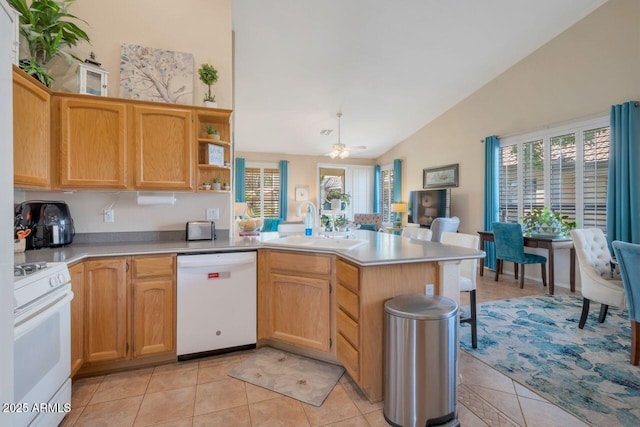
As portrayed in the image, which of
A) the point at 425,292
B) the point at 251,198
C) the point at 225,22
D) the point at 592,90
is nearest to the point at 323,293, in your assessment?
the point at 425,292

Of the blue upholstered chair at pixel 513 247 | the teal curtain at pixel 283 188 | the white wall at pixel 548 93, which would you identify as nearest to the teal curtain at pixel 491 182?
the white wall at pixel 548 93

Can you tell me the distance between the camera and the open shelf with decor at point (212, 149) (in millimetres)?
2496

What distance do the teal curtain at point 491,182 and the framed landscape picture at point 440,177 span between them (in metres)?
0.82

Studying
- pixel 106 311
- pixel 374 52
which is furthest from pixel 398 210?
pixel 106 311

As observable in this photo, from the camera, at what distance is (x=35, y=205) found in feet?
6.79

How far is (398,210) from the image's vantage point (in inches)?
294

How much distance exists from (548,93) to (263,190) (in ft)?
21.3

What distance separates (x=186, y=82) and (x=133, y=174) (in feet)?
3.25

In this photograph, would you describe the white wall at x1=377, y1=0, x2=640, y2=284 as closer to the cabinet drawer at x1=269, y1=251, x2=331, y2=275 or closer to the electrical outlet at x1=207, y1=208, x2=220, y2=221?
the cabinet drawer at x1=269, y1=251, x2=331, y2=275

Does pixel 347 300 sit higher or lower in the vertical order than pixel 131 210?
lower

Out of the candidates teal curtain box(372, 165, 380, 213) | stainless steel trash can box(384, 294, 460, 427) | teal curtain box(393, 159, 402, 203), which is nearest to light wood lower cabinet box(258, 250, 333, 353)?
stainless steel trash can box(384, 294, 460, 427)

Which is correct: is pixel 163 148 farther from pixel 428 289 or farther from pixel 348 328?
pixel 428 289

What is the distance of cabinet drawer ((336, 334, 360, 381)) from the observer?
69.0 inches

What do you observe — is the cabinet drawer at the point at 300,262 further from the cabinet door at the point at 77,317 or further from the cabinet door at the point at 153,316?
the cabinet door at the point at 77,317
